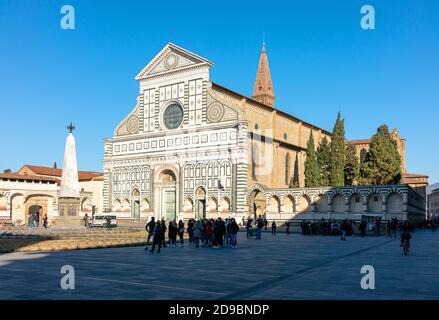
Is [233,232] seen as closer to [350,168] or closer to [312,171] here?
[312,171]

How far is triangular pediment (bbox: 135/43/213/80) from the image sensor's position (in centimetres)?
5144


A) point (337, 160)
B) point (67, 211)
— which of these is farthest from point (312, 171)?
point (67, 211)

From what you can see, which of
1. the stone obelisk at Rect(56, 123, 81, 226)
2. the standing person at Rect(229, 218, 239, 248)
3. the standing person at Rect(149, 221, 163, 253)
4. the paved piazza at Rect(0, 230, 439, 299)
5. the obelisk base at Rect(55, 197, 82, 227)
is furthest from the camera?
the obelisk base at Rect(55, 197, 82, 227)

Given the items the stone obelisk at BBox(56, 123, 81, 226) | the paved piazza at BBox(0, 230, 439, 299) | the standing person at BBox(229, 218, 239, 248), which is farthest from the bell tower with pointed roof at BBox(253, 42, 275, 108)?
the paved piazza at BBox(0, 230, 439, 299)

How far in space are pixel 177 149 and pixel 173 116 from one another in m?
3.88

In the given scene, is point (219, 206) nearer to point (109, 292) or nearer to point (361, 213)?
point (361, 213)

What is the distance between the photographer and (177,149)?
52.3 m

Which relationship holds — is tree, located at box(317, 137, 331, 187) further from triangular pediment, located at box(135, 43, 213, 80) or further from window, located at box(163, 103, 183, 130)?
window, located at box(163, 103, 183, 130)

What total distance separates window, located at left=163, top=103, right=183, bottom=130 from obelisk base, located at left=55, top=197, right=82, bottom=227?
1700cm

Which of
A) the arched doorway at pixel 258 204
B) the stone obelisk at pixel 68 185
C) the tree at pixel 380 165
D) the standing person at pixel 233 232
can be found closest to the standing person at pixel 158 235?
the standing person at pixel 233 232

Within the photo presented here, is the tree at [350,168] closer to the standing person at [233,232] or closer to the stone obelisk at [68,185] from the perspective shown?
the stone obelisk at [68,185]

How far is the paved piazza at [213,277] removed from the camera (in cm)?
945

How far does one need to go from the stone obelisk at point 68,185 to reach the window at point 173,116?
1614 cm

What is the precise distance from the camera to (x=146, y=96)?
2194 inches
